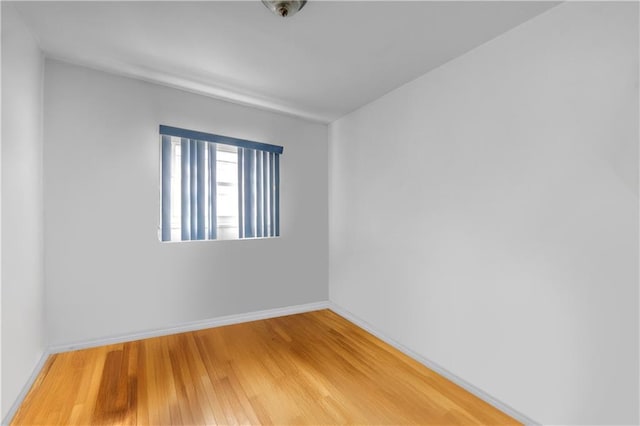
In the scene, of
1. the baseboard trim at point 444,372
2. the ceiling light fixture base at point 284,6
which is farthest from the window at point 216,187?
the ceiling light fixture base at point 284,6

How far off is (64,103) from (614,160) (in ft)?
12.4

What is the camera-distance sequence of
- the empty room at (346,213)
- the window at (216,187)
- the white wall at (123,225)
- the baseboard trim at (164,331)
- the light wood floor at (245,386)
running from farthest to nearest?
the window at (216,187) → the white wall at (123,225) → the baseboard trim at (164,331) → the light wood floor at (245,386) → the empty room at (346,213)

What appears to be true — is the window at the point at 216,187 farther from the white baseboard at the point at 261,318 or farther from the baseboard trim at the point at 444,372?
the baseboard trim at the point at 444,372

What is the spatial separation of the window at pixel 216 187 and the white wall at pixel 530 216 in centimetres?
150

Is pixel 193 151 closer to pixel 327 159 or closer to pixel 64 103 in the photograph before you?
pixel 64 103

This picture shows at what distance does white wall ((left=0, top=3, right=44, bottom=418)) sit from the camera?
1605 mm

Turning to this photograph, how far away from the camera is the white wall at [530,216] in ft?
4.58

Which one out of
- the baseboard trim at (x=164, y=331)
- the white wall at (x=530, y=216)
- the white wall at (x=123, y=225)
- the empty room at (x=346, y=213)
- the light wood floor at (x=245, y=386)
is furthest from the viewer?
the white wall at (x=123, y=225)

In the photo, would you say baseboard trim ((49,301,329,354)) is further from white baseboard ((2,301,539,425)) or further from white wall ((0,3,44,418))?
white wall ((0,3,44,418))

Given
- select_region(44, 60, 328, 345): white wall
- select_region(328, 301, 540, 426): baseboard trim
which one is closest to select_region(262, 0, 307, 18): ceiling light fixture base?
select_region(44, 60, 328, 345): white wall

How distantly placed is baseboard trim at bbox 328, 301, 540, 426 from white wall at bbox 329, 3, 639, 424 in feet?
0.14

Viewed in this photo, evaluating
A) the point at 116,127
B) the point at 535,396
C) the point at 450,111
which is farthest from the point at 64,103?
the point at 535,396

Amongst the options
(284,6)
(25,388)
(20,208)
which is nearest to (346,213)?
(284,6)

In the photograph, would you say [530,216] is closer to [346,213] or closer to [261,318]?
[346,213]
